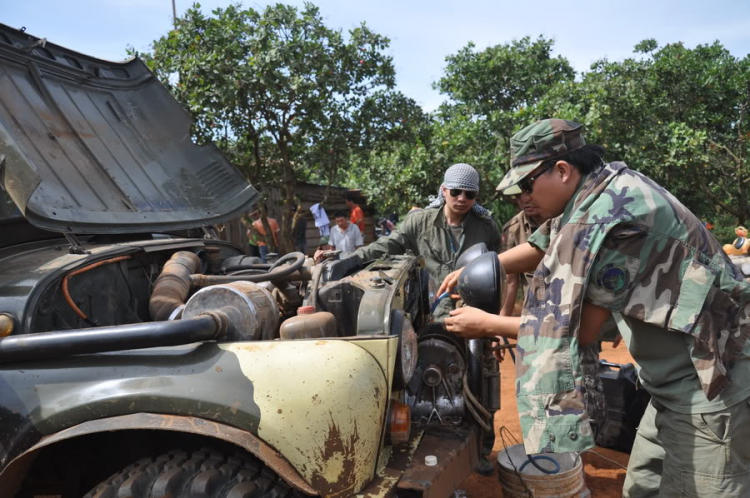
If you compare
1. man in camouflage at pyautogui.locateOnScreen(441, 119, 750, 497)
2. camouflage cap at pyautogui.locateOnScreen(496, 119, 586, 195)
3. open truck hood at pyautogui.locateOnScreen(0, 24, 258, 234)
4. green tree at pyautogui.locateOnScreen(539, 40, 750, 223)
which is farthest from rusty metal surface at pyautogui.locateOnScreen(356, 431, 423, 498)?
green tree at pyautogui.locateOnScreen(539, 40, 750, 223)

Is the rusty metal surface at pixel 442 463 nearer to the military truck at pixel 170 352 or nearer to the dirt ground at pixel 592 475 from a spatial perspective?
the military truck at pixel 170 352

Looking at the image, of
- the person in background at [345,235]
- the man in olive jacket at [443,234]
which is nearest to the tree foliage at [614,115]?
the person in background at [345,235]

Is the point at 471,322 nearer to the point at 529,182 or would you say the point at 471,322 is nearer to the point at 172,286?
the point at 529,182

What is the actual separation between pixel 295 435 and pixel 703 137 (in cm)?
1013

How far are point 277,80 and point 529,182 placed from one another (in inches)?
277

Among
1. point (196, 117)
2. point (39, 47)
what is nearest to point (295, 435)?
point (39, 47)

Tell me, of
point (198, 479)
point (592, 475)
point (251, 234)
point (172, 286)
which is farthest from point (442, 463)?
point (251, 234)

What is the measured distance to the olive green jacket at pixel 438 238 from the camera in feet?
15.4

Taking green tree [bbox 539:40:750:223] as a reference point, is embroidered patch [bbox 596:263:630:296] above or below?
below

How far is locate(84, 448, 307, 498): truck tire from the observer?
1.93m

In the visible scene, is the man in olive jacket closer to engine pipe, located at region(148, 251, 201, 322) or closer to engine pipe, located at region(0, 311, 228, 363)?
engine pipe, located at region(148, 251, 201, 322)

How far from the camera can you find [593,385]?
155 inches

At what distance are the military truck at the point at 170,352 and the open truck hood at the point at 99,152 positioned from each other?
1 cm

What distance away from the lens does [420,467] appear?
2.33m
